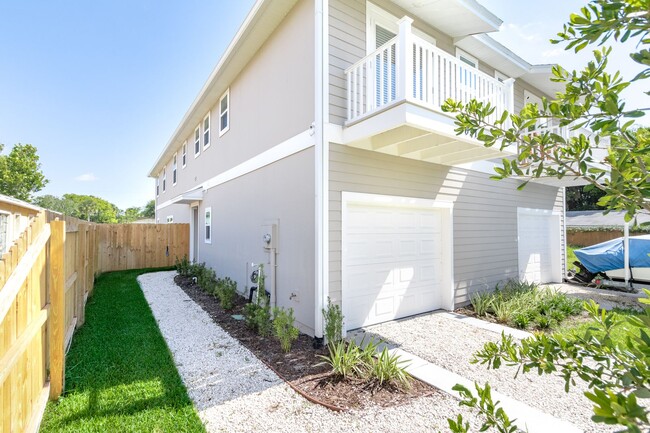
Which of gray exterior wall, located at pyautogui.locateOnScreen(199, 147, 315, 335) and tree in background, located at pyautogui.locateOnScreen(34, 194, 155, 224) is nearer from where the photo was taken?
gray exterior wall, located at pyautogui.locateOnScreen(199, 147, 315, 335)

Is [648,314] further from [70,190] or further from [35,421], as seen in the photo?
[70,190]

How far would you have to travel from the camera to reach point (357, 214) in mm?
5949

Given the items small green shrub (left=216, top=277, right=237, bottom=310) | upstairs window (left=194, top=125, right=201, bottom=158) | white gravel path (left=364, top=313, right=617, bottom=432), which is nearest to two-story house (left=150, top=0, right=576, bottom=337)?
small green shrub (left=216, top=277, right=237, bottom=310)

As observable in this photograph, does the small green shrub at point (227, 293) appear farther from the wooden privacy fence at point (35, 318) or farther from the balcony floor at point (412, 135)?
the balcony floor at point (412, 135)

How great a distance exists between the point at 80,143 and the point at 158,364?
3117 cm

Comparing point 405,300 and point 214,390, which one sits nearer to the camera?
point 214,390

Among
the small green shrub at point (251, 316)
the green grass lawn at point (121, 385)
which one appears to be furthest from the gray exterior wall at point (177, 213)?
the small green shrub at point (251, 316)

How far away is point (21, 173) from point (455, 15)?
125ft

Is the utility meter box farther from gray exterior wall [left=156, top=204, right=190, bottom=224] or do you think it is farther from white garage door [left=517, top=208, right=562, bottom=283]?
gray exterior wall [left=156, top=204, right=190, bottom=224]

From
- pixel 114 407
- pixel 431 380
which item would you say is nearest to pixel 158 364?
pixel 114 407

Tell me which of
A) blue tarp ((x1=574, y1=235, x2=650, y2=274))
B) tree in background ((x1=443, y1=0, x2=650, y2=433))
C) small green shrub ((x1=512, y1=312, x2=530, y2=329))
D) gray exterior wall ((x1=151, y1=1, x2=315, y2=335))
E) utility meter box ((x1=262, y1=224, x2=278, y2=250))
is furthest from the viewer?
blue tarp ((x1=574, y1=235, x2=650, y2=274))

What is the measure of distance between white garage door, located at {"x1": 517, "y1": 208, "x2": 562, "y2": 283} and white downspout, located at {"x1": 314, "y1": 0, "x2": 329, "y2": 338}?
23.2 ft

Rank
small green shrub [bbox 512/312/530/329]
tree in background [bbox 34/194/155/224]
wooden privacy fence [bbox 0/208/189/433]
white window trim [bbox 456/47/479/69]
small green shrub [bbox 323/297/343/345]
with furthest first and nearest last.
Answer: tree in background [bbox 34/194/155/224] < white window trim [bbox 456/47/479/69] < small green shrub [bbox 512/312/530/329] < small green shrub [bbox 323/297/343/345] < wooden privacy fence [bbox 0/208/189/433]

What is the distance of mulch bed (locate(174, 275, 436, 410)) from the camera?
3.65 metres
